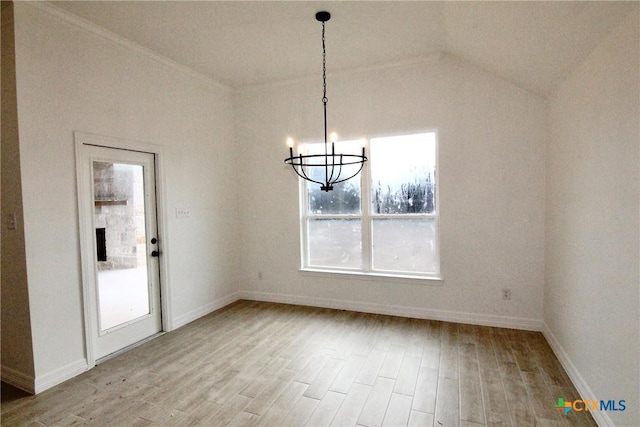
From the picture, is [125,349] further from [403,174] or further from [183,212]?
[403,174]

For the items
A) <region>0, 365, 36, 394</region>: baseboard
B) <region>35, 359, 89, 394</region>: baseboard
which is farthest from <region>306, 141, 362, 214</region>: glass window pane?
<region>0, 365, 36, 394</region>: baseboard

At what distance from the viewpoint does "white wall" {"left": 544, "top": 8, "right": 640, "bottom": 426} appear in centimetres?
182

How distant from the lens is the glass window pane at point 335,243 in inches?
175

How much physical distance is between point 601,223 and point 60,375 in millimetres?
4240

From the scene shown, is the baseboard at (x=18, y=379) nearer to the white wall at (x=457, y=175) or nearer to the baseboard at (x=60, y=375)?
the baseboard at (x=60, y=375)

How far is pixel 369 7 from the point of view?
281cm

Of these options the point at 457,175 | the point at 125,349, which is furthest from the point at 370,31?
the point at 125,349

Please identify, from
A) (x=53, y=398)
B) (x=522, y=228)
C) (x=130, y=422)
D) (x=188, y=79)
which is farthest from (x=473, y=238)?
(x=53, y=398)

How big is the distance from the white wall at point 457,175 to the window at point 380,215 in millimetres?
150

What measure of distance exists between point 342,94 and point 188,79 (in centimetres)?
191

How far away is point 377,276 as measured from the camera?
4.21 meters

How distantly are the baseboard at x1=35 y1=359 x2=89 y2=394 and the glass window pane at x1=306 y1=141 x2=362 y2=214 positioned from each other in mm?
2966

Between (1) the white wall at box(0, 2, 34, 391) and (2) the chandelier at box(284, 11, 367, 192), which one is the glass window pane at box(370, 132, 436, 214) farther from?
(1) the white wall at box(0, 2, 34, 391)

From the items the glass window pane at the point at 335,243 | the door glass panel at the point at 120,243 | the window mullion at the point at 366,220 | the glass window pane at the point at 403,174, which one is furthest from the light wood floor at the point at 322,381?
the glass window pane at the point at 403,174
